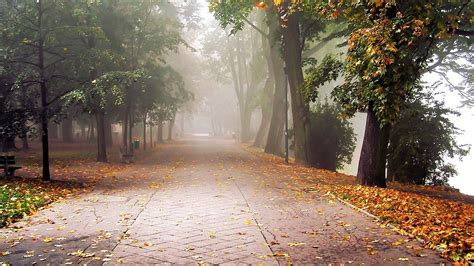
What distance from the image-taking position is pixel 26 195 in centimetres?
1111

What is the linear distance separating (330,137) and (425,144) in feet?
21.1

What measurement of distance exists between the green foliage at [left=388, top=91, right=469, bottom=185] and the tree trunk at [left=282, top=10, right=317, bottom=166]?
161 inches

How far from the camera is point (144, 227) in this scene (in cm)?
799

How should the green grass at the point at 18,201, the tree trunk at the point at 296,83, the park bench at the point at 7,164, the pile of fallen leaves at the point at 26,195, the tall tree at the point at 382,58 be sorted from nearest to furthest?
the green grass at the point at 18,201, the pile of fallen leaves at the point at 26,195, the tall tree at the point at 382,58, the park bench at the point at 7,164, the tree trunk at the point at 296,83

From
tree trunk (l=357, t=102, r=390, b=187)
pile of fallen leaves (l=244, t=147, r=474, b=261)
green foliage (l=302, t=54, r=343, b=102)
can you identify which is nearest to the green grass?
pile of fallen leaves (l=244, t=147, r=474, b=261)

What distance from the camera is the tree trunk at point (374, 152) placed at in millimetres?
13680

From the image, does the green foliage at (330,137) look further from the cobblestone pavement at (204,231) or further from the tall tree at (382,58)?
the cobblestone pavement at (204,231)

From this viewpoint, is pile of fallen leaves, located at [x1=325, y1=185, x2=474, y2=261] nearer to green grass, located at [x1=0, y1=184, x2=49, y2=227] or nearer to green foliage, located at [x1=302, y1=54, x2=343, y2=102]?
green foliage, located at [x1=302, y1=54, x2=343, y2=102]

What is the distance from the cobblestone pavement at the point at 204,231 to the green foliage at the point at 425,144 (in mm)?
7895

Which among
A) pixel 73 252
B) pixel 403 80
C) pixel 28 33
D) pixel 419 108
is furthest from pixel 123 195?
pixel 419 108

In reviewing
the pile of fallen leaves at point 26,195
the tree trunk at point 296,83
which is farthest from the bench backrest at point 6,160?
the tree trunk at point 296,83

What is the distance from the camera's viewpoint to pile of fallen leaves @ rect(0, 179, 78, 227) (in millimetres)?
9000

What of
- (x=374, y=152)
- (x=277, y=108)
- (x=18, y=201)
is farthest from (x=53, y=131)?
(x=374, y=152)

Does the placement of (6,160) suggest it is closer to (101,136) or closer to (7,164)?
(7,164)
